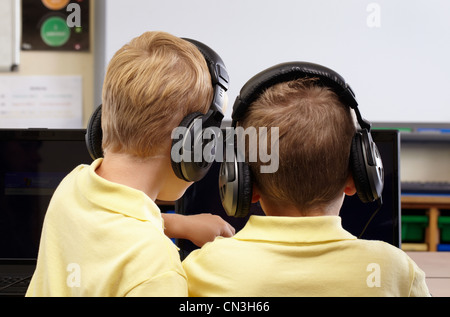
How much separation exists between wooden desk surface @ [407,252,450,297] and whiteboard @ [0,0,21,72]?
6.13 ft

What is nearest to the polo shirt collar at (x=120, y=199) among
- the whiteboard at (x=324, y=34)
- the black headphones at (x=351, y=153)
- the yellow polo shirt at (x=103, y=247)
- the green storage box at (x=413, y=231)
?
the yellow polo shirt at (x=103, y=247)

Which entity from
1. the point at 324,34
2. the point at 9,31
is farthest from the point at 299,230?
the point at 9,31

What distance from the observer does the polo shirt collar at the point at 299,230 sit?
55cm

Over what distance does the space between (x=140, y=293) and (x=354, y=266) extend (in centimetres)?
24

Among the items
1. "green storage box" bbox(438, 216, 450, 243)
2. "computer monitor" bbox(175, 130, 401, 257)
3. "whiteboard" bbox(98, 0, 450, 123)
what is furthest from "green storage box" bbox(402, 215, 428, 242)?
"computer monitor" bbox(175, 130, 401, 257)

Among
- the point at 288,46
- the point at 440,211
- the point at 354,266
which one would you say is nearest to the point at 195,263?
the point at 354,266

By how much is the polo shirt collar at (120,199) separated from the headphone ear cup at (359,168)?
0.26 metres

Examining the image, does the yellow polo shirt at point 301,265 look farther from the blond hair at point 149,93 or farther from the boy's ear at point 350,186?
the blond hair at point 149,93

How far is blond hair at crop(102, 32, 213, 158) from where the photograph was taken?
24.8 inches

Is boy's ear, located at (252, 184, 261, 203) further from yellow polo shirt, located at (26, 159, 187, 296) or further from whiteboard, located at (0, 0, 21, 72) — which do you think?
whiteboard, located at (0, 0, 21, 72)

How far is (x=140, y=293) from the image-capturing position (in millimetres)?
476

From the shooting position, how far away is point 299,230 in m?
0.56

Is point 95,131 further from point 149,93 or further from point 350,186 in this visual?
point 350,186
